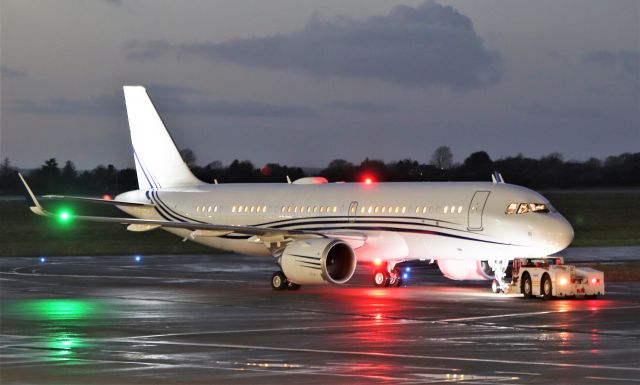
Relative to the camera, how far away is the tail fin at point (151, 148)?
46.7 metres

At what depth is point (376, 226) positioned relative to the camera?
121 ft

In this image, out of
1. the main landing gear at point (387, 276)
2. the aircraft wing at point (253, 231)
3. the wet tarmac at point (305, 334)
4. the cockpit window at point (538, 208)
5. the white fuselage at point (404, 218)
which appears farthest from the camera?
the main landing gear at point (387, 276)

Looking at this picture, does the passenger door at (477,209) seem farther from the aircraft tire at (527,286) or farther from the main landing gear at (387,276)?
the main landing gear at (387,276)

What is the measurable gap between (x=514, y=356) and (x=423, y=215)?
16.2 m

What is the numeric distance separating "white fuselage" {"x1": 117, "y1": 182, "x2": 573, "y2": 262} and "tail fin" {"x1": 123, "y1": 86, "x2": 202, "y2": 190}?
3.57 metres

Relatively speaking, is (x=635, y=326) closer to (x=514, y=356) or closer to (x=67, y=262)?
(x=514, y=356)

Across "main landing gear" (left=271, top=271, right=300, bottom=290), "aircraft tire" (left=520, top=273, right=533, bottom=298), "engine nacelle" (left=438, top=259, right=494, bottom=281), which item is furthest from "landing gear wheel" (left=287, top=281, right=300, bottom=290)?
"aircraft tire" (left=520, top=273, right=533, bottom=298)

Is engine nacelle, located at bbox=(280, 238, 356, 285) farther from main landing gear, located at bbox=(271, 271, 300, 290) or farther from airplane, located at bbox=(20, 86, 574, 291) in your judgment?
main landing gear, located at bbox=(271, 271, 300, 290)

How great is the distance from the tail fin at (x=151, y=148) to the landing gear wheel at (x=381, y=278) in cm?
1105

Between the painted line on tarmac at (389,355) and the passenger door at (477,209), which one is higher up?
Answer: the passenger door at (477,209)

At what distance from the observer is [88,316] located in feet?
89.4

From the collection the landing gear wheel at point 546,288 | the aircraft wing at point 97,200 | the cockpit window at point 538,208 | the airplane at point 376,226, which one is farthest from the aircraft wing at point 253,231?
the landing gear wheel at point 546,288

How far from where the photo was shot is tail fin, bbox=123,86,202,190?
4672 cm

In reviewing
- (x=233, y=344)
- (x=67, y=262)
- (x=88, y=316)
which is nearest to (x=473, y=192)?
(x=88, y=316)
